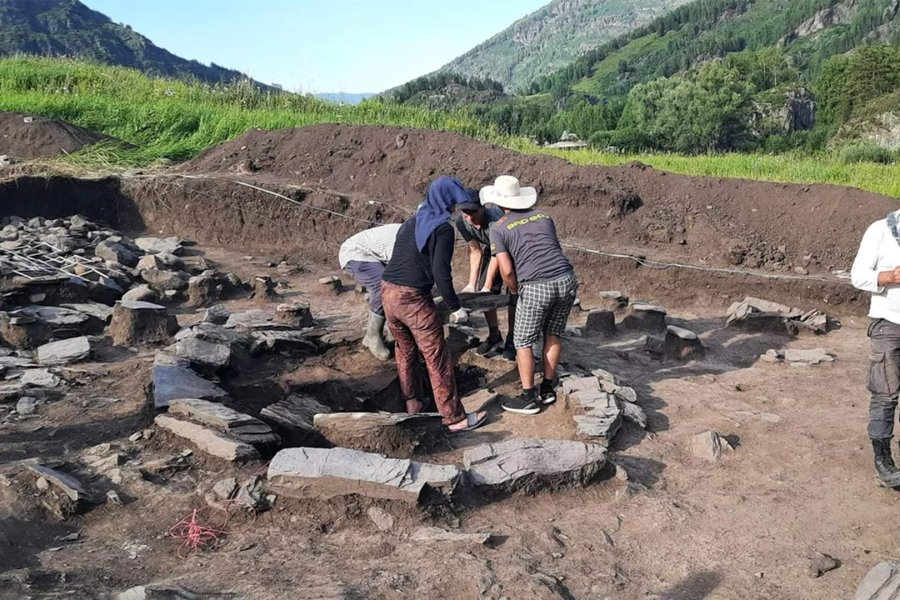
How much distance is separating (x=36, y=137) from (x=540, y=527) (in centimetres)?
1265

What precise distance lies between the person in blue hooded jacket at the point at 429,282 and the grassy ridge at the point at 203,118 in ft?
28.2

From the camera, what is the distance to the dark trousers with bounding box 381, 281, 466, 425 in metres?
5.03

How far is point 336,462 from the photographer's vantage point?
410 centimetres

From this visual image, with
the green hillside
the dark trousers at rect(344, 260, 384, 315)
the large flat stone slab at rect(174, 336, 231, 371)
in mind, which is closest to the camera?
the large flat stone slab at rect(174, 336, 231, 371)

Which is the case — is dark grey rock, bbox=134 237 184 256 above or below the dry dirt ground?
above

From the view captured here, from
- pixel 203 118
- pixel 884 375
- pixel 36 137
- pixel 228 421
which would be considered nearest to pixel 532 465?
pixel 228 421

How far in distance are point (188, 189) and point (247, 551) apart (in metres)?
9.33

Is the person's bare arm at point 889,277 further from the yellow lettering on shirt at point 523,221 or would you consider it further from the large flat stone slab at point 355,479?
the large flat stone slab at point 355,479

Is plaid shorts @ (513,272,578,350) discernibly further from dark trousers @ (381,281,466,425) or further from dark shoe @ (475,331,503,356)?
dark shoe @ (475,331,503,356)

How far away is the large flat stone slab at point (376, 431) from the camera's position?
15.9 ft

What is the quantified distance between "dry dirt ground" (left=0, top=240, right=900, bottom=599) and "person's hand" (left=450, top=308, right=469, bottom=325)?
1.85 metres

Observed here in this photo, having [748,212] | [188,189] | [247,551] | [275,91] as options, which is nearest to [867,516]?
[247,551]

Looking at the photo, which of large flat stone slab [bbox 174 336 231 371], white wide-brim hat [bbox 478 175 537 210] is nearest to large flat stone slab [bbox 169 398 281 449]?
large flat stone slab [bbox 174 336 231 371]

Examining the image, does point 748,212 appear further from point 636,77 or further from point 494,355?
point 636,77
